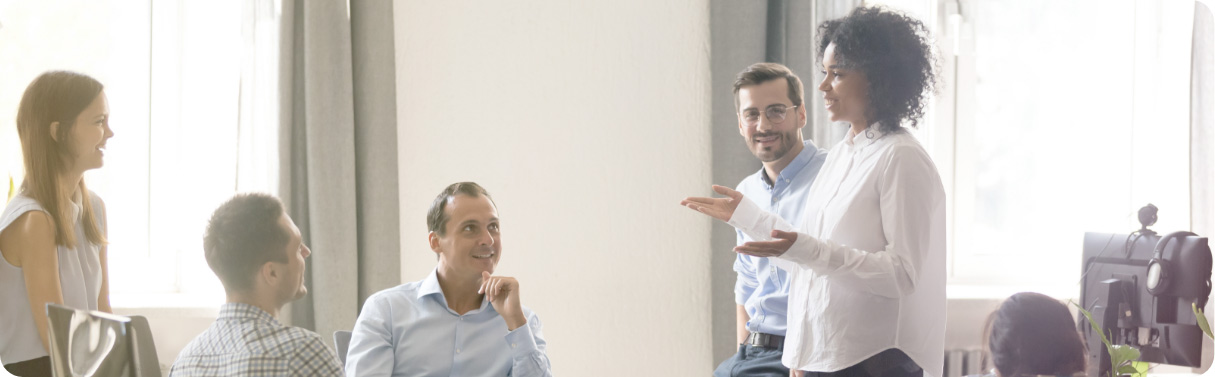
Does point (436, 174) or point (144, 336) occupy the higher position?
point (436, 174)

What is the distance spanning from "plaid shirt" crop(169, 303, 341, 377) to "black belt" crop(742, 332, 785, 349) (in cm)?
118

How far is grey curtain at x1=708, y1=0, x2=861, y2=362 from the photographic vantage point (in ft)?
10.9

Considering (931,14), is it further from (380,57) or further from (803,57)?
(380,57)

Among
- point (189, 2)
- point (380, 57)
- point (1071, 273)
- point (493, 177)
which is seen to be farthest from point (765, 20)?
point (189, 2)

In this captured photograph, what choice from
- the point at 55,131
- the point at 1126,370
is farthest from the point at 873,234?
the point at 55,131

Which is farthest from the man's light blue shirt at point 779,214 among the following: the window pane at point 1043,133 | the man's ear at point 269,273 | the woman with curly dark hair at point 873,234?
the window pane at point 1043,133

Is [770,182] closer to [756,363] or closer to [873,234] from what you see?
[756,363]

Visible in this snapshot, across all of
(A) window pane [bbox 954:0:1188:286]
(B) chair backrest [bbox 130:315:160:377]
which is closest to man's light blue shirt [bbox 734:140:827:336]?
(B) chair backrest [bbox 130:315:160:377]

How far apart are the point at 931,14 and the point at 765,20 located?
2.69 ft

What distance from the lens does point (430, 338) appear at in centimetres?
207

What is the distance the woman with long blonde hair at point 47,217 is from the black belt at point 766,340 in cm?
167

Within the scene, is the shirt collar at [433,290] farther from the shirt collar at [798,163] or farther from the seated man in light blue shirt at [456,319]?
the shirt collar at [798,163]

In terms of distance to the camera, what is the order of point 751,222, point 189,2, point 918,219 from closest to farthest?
point 918,219
point 751,222
point 189,2

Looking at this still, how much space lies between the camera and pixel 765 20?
3.35 meters
